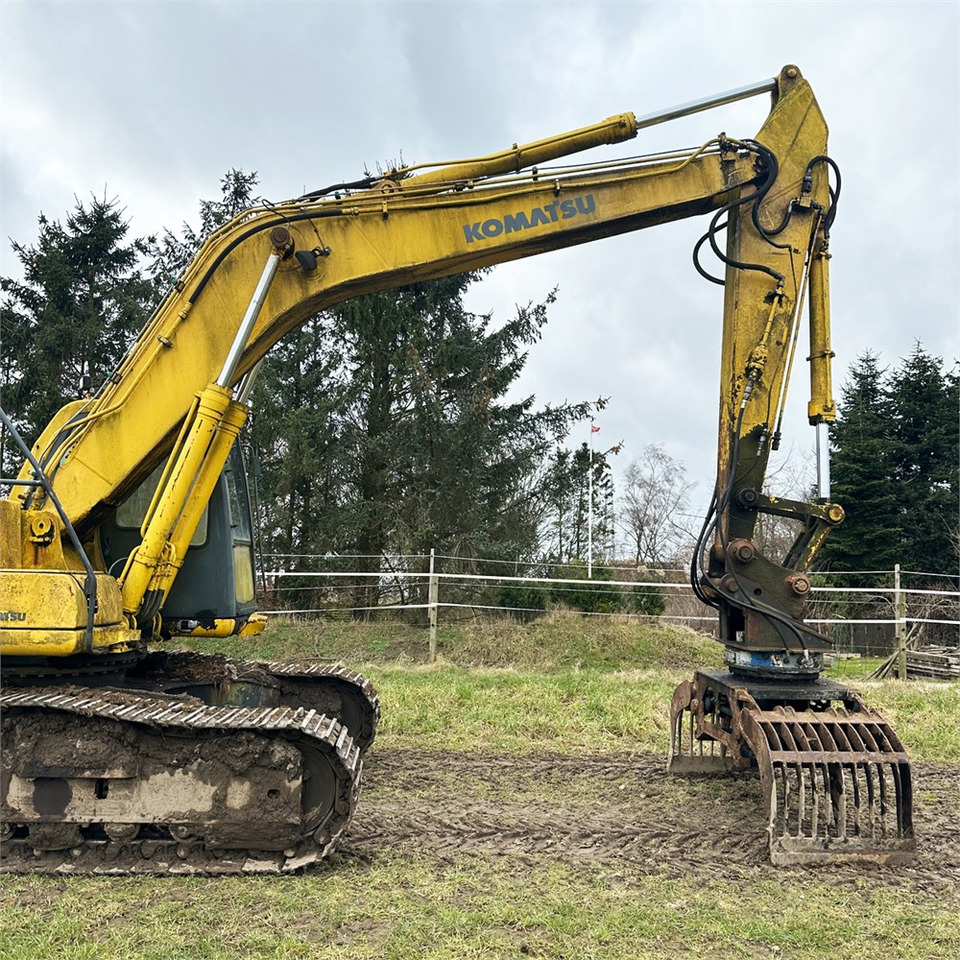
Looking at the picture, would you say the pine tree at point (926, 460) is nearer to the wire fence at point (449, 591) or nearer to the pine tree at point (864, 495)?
the pine tree at point (864, 495)

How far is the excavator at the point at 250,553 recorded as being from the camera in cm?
423

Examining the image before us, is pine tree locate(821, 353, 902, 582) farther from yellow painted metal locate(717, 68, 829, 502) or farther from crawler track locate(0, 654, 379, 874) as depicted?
crawler track locate(0, 654, 379, 874)

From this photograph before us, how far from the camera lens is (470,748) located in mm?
6848

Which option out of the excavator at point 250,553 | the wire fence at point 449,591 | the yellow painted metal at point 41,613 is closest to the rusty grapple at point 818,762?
the excavator at point 250,553

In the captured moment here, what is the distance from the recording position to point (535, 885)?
395 cm

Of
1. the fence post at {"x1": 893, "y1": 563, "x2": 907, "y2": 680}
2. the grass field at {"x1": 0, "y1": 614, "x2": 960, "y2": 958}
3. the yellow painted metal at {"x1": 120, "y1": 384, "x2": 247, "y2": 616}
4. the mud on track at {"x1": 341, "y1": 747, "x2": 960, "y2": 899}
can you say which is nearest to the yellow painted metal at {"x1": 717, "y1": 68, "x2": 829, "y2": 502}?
the mud on track at {"x1": 341, "y1": 747, "x2": 960, "y2": 899}

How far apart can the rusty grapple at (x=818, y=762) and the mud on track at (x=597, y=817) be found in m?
0.13

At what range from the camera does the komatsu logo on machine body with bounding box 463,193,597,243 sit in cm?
542

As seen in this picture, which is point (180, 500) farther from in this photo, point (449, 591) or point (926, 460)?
point (926, 460)

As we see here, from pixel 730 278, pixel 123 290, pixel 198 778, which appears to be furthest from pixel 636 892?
pixel 123 290

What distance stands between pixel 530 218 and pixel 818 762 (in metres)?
3.68

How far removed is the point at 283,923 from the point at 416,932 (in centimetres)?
58

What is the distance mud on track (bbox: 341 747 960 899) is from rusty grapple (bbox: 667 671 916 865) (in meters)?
0.13

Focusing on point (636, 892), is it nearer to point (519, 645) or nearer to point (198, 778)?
point (198, 778)
